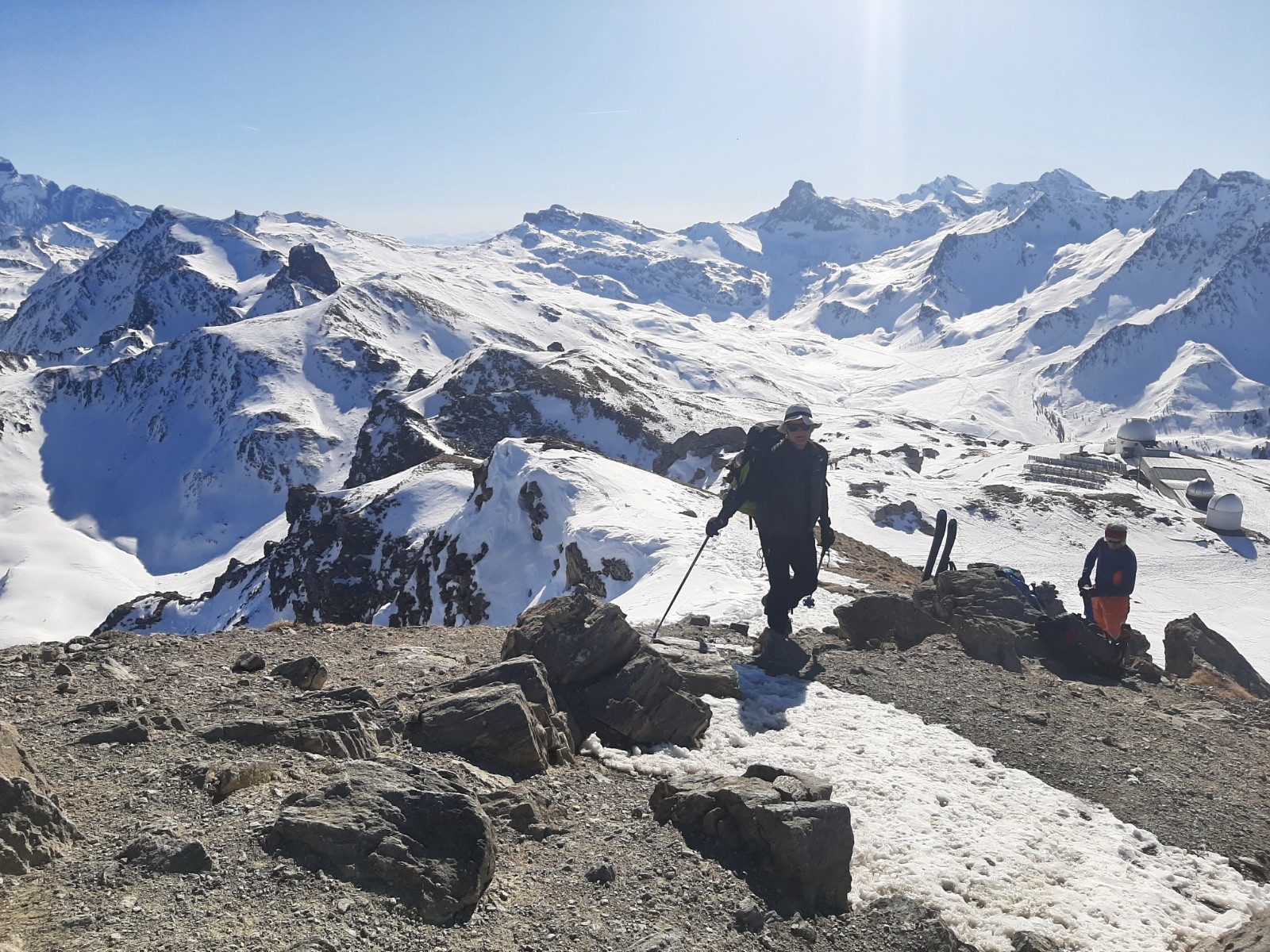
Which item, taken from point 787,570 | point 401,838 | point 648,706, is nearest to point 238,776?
point 401,838

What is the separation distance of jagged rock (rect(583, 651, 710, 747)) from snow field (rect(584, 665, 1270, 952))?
293 millimetres

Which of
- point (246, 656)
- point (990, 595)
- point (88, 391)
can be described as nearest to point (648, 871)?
point (246, 656)

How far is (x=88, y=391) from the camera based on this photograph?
547 feet

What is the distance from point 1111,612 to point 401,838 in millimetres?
15631

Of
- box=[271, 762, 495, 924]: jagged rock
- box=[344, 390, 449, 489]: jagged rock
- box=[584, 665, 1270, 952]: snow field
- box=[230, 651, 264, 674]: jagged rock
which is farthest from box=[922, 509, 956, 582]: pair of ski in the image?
box=[344, 390, 449, 489]: jagged rock

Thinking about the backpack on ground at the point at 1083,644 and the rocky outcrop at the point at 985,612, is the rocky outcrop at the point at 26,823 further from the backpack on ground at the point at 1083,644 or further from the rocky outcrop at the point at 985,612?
the backpack on ground at the point at 1083,644

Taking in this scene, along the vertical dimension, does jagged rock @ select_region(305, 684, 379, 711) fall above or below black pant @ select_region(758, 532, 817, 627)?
below

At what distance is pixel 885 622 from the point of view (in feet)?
52.2

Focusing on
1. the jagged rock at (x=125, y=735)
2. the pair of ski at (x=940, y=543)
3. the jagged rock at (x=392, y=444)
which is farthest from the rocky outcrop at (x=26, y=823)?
the jagged rock at (x=392, y=444)

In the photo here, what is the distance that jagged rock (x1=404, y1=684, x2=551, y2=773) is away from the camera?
27.5 ft

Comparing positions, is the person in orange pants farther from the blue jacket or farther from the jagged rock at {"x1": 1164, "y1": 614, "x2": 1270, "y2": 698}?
the jagged rock at {"x1": 1164, "y1": 614, "x2": 1270, "y2": 698}

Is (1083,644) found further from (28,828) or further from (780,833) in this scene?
(28,828)

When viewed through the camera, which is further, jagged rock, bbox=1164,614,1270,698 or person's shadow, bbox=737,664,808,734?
jagged rock, bbox=1164,614,1270,698

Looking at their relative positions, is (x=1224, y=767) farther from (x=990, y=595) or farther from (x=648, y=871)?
(x=648, y=871)
